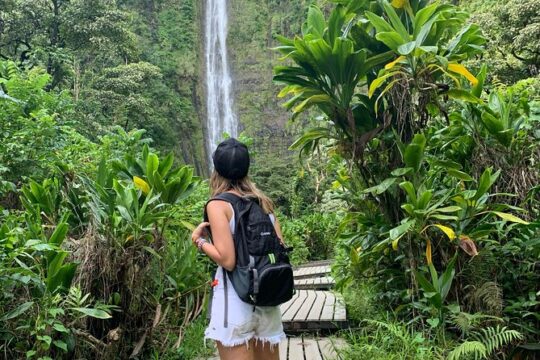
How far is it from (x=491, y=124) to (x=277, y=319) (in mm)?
1878

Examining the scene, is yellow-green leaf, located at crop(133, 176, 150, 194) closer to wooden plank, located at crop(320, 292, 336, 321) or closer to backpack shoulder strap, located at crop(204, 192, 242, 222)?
backpack shoulder strap, located at crop(204, 192, 242, 222)

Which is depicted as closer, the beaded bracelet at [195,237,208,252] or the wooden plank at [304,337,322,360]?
the beaded bracelet at [195,237,208,252]

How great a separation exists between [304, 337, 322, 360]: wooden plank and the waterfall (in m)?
18.8

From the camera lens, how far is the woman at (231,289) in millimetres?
1697

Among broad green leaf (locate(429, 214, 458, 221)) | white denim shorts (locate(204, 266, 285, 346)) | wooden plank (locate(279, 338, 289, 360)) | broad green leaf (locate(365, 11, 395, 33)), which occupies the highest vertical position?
broad green leaf (locate(365, 11, 395, 33))

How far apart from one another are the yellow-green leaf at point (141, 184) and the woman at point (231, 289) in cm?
113

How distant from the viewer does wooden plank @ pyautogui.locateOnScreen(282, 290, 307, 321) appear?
355 centimetres

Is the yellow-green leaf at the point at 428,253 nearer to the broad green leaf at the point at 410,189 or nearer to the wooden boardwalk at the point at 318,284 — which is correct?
the broad green leaf at the point at 410,189

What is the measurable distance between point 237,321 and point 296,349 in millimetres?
1571

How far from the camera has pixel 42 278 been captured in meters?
2.34

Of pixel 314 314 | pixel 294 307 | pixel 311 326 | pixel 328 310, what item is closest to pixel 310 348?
pixel 311 326

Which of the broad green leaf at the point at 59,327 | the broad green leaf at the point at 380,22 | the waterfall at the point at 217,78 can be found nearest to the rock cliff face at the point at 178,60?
the waterfall at the point at 217,78

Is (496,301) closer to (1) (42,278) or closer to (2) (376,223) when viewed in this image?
(2) (376,223)

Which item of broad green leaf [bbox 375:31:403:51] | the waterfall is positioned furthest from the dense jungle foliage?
the waterfall
